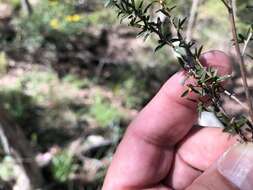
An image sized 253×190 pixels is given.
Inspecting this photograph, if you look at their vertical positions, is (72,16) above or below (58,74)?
above

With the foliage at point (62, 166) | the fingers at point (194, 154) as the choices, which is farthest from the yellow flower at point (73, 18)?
the fingers at point (194, 154)

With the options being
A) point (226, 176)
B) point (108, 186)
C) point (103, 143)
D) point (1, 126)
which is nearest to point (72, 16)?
point (103, 143)

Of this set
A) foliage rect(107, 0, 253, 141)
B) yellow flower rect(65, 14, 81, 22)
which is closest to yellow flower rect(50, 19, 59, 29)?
yellow flower rect(65, 14, 81, 22)

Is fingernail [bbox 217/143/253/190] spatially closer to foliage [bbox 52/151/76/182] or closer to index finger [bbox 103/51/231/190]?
index finger [bbox 103/51/231/190]

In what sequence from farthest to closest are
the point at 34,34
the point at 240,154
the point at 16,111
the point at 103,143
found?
the point at 34,34
the point at 16,111
the point at 103,143
the point at 240,154

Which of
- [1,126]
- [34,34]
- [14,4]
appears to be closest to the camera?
[1,126]

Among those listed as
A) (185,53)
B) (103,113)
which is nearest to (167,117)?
(185,53)

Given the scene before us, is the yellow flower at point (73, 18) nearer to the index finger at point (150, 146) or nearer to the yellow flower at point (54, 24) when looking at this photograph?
the yellow flower at point (54, 24)

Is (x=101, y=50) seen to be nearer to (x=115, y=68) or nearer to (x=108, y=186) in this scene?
(x=115, y=68)
